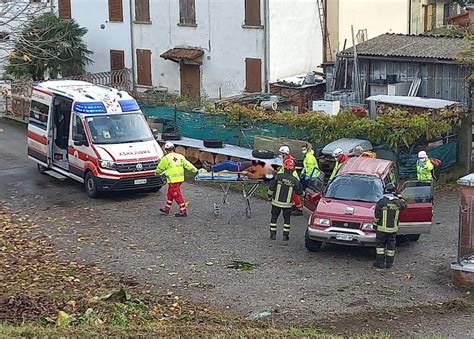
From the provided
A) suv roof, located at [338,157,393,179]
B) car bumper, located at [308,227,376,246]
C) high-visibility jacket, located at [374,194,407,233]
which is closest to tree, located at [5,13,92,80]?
suv roof, located at [338,157,393,179]

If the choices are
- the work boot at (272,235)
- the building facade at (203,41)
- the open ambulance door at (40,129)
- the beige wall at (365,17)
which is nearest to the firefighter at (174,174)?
the work boot at (272,235)

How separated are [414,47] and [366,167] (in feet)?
39.9

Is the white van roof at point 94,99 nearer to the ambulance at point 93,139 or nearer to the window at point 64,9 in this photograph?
the ambulance at point 93,139

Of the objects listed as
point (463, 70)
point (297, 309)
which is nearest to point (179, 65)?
point (463, 70)

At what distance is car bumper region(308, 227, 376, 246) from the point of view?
15.0 m

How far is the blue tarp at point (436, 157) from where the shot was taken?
20781mm

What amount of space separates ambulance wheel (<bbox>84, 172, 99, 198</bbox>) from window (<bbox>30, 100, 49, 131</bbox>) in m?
2.44

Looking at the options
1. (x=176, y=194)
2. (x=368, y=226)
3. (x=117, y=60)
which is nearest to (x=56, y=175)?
(x=176, y=194)

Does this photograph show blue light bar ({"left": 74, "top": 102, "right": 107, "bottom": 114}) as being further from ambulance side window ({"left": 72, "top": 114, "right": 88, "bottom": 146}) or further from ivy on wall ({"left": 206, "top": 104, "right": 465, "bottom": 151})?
ivy on wall ({"left": 206, "top": 104, "right": 465, "bottom": 151})

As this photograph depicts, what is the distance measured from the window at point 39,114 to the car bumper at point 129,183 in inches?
126

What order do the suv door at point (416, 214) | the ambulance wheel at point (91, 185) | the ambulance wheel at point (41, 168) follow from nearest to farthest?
the suv door at point (416, 214) < the ambulance wheel at point (91, 185) < the ambulance wheel at point (41, 168)

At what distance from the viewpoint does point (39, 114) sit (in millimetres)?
22484

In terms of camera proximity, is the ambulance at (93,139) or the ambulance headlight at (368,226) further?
the ambulance at (93,139)

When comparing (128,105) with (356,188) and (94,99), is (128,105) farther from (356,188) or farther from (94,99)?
(356,188)
